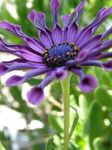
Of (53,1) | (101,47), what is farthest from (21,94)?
(101,47)

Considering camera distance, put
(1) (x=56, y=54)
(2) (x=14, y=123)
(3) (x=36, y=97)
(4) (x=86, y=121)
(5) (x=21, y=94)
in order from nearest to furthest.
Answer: (3) (x=36, y=97), (1) (x=56, y=54), (4) (x=86, y=121), (5) (x=21, y=94), (2) (x=14, y=123)

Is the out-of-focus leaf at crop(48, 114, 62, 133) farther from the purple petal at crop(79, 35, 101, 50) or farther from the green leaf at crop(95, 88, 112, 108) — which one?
the purple petal at crop(79, 35, 101, 50)

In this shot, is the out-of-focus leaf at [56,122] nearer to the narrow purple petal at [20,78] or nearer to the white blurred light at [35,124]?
the white blurred light at [35,124]

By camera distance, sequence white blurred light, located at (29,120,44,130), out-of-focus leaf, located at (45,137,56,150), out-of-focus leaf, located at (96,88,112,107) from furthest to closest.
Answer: white blurred light, located at (29,120,44,130) → out-of-focus leaf, located at (96,88,112,107) → out-of-focus leaf, located at (45,137,56,150)

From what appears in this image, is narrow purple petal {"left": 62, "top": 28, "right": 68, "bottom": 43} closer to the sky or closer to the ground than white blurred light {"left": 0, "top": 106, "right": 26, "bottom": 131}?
closer to the sky

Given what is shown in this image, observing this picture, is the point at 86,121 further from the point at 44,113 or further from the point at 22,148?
the point at 22,148

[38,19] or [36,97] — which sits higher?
[38,19]

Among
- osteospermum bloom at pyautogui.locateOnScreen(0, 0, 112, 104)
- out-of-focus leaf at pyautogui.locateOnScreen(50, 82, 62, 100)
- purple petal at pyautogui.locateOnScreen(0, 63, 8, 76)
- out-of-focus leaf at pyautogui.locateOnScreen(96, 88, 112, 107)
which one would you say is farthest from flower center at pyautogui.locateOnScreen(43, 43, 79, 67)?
out-of-focus leaf at pyautogui.locateOnScreen(50, 82, 62, 100)
